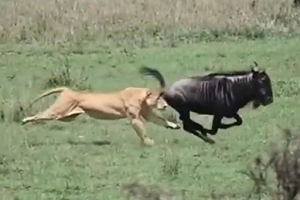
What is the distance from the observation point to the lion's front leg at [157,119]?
10195mm

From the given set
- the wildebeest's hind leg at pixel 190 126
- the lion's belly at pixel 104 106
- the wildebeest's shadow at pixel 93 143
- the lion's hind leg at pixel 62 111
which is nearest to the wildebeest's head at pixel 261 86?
the wildebeest's hind leg at pixel 190 126

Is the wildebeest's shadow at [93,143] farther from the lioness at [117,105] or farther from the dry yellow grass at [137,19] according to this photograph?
the dry yellow grass at [137,19]

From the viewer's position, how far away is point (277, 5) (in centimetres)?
1753

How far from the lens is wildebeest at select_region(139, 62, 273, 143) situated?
10.2 m

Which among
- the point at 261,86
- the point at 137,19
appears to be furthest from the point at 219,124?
the point at 137,19

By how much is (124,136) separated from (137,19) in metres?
6.57

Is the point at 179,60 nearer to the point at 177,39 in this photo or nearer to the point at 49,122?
the point at 177,39

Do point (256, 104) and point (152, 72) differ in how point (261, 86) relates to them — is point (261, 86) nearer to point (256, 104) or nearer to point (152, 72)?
point (256, 104)

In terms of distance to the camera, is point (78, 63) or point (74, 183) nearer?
point (74, 183)

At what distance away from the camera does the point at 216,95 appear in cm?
1020

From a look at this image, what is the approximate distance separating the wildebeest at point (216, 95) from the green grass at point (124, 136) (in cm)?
18

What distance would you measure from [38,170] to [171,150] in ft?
4.35

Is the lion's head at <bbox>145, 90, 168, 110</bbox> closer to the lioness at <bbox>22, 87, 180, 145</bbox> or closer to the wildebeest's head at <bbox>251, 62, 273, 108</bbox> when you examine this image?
the lioness at <bbox>22, 87, 180, 145</bbox>

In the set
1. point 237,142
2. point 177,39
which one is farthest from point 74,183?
point 177,39
